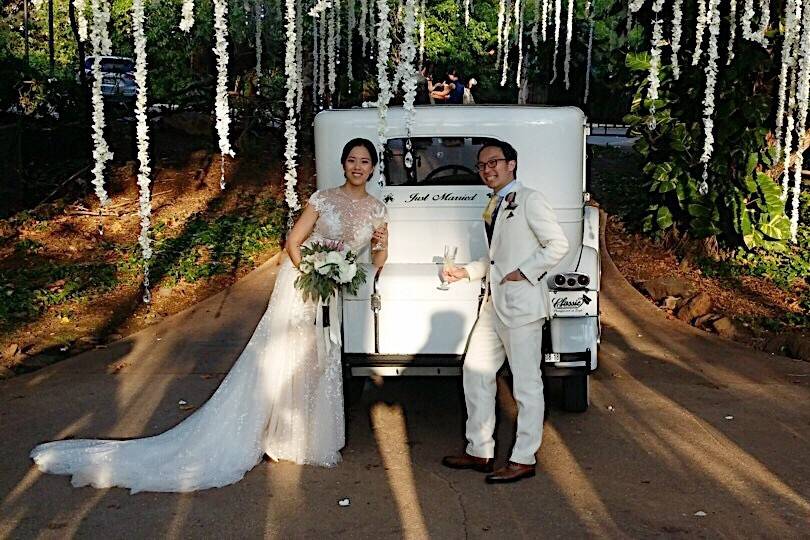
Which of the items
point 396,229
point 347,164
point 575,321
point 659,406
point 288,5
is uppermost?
point 288,5

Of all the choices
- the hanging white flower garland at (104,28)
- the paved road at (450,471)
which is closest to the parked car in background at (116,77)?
the paved road at (450,471)

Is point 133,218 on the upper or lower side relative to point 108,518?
upper

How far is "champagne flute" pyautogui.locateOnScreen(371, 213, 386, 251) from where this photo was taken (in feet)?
20.1

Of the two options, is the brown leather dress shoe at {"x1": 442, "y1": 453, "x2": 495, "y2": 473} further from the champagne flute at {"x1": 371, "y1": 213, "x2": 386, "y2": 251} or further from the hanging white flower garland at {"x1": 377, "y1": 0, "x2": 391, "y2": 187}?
the hanging white flower garland at {"x1": 377, "y1": 0, "x2": 391, "y2": 187}

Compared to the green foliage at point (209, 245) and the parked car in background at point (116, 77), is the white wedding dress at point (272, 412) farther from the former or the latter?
the parked car in background at point (116, 77)

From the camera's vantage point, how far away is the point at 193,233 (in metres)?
13.7

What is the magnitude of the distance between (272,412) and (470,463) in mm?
1256

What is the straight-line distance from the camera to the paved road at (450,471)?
474 centimetres

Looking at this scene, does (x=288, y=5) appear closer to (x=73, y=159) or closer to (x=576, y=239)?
(x=576, y=239)

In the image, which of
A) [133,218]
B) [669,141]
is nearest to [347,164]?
[669,141]

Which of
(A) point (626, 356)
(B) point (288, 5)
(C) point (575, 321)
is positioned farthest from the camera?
(A) point (626, 356)

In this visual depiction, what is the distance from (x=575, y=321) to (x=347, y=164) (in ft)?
5.92

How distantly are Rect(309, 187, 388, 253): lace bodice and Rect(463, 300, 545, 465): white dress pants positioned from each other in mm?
1073

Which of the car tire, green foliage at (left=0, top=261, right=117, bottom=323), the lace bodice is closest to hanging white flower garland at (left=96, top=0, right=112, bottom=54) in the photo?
the lace bodice
